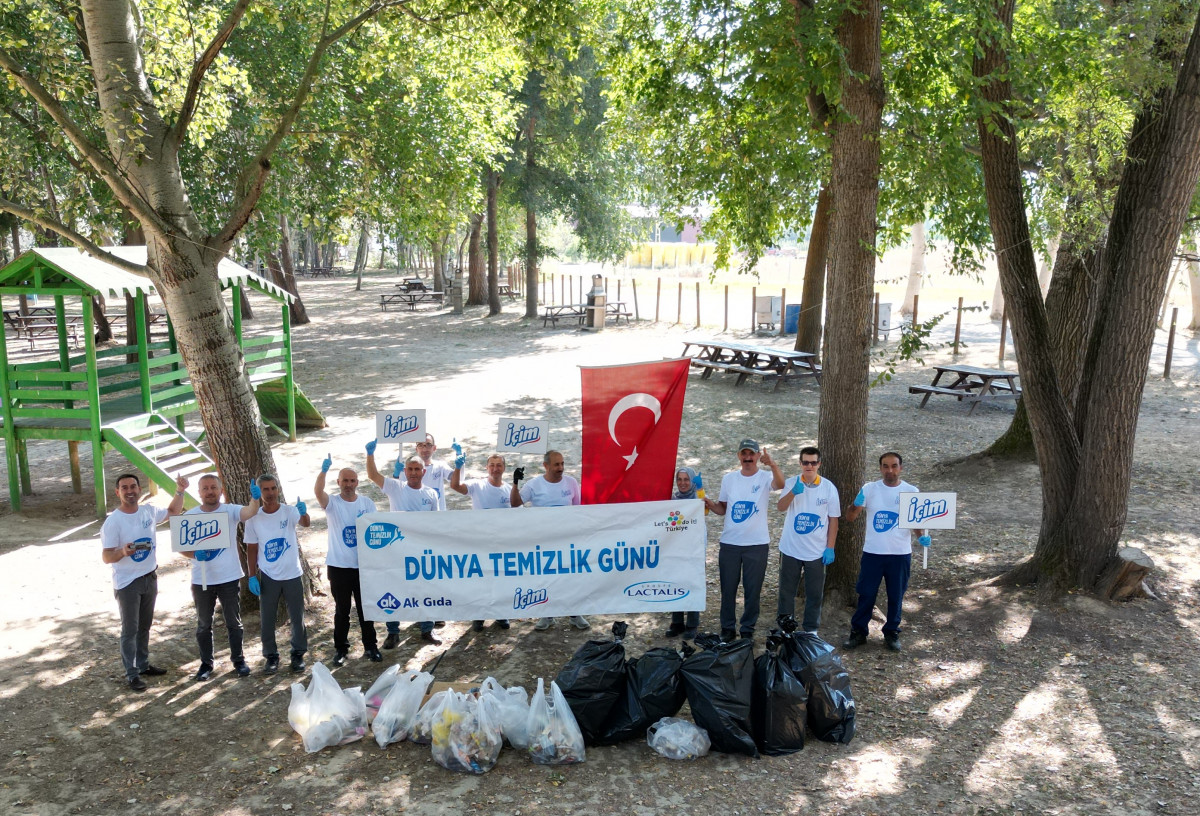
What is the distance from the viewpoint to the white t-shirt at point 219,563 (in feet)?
21.8

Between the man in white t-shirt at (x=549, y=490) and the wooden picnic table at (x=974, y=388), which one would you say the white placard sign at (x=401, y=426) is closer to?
the man in white t-shirt at (x=549, y=490)

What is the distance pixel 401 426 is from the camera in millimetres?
8883

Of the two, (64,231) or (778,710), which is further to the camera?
(64,231)

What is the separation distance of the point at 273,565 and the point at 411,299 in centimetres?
3239

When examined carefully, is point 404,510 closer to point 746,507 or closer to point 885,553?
point 746,507

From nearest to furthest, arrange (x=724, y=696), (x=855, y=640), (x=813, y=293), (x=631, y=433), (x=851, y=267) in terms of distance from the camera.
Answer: (x=724, y=696) → (x=855, y=640) → (x=631, y=433) → (x=851, y=267) → (x=813, y=293)

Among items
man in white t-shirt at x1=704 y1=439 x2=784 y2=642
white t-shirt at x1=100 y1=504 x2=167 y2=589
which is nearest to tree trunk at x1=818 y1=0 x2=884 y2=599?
man in white t-shirt at x1=704 y1=439 x2=784 y2=642

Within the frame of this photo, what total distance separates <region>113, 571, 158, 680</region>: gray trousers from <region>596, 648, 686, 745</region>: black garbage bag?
348cm

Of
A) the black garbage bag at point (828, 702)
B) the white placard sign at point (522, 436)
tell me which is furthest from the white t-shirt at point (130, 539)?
the black garbage bag at point (828, 702)

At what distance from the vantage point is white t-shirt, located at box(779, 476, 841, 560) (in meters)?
7.10

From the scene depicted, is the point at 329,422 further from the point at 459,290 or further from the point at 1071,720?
the point at 459,290

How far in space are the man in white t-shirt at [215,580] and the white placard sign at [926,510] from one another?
4.90 metres

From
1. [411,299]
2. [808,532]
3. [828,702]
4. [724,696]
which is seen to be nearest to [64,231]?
[724,696]

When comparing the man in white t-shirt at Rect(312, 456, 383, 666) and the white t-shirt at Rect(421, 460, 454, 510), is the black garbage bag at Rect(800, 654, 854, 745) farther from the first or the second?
the white t-shirt at Rect(421, 460, 454, 510)
